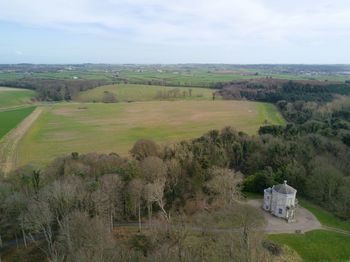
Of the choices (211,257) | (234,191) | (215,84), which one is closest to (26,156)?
(234,191)

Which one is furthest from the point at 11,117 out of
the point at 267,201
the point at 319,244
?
the point at 319,244

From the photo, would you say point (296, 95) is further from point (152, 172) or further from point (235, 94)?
point (152, 172)

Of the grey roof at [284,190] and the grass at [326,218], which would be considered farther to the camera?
the grey roof at [284,190]

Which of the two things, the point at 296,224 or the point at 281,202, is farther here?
the point at 281,202

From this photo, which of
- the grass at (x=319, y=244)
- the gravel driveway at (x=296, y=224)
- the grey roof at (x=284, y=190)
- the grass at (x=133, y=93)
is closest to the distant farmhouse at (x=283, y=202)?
the grey roof at (x=284, y=190)

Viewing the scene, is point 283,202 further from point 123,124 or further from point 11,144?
point 123,124

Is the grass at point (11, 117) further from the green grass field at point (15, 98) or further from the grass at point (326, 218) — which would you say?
the grass at point (326, 218)
